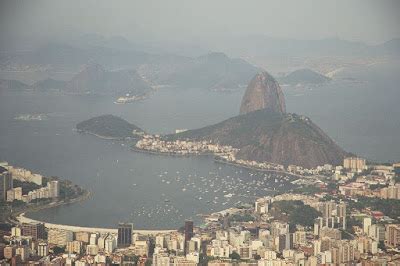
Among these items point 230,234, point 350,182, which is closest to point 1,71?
point 350,182

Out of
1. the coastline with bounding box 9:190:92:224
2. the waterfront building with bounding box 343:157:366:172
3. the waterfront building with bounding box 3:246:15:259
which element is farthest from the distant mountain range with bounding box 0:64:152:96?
the waterfront building with bounding box 3:246:15:259

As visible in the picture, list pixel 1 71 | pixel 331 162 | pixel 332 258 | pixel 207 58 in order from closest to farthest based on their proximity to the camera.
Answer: pixel 332 258 → pixel 331 162 → pixel 1 71 → pixel 207 58

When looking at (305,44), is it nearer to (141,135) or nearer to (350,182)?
(141,135)

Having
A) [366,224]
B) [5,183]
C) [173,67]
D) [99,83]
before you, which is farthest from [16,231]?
[173,67]

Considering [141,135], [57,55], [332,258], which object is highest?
[57,55]

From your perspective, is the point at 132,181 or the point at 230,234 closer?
the point at 230,234

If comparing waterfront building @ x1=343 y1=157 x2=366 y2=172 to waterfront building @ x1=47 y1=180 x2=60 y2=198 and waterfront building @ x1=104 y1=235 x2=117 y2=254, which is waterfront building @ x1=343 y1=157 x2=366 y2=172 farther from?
waterfront building @ x1=104 y1=235 x2=117 y2=254

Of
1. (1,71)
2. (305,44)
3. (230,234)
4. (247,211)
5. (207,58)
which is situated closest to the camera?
(230,234)
